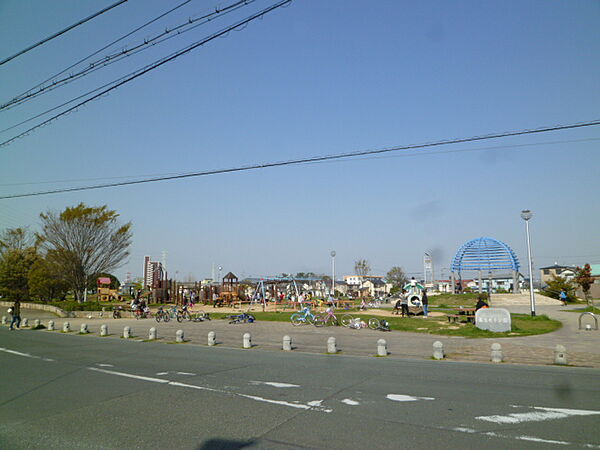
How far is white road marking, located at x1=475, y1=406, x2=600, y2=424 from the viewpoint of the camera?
291 inches

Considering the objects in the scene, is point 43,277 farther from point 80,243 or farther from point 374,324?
point 374,324

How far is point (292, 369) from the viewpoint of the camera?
12.7 m

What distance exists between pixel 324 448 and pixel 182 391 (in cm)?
494

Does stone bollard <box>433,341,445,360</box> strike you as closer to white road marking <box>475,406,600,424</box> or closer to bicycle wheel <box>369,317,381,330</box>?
white road marking <box>475,406,600,424</box>

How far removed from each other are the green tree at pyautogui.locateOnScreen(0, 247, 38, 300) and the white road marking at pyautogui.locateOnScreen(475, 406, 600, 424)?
58.6 metres

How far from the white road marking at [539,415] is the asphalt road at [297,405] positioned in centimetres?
2

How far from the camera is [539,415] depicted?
7.63 meters

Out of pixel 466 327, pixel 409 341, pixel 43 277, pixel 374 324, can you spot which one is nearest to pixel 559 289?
pixel 466 327

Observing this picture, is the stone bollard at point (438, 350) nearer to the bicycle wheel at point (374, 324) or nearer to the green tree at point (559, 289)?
the bicycle wheel at point (374, 324)

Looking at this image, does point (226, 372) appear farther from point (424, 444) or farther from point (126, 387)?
point (424, 444)

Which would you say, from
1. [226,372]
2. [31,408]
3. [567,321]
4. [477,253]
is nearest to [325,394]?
[226,372]

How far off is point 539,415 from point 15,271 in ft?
200

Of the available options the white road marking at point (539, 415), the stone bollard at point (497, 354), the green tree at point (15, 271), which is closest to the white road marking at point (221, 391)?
the white road marking at point (539, 415)

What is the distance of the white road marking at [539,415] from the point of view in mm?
7379
